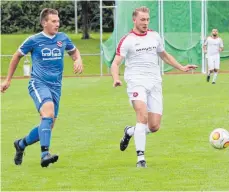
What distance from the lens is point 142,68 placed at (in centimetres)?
1124

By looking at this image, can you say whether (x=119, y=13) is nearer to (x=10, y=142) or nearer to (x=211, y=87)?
(x=211, y=87)

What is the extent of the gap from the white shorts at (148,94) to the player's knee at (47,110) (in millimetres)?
1100

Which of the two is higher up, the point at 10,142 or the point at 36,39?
the point at 36,39

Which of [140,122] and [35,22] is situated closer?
[140,122]

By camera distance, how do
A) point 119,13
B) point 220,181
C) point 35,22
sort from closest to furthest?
point 220,181 → point 119,13 → point 35,22

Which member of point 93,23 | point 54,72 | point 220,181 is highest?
point 54,72

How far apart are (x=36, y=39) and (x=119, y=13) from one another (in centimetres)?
2860

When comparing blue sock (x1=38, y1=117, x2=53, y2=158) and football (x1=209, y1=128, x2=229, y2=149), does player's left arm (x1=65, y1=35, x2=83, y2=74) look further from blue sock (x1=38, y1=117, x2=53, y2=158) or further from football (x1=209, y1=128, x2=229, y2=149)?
football (x1=209, y1=128, x2=229, y2=149)

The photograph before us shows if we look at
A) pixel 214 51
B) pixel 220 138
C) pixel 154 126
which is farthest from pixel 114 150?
pixel 214 51

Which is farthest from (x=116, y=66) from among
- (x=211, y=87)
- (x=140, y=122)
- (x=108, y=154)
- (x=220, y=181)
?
(x=211, y=87)

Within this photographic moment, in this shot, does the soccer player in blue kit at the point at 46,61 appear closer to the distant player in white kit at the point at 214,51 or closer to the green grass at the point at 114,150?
the green grass at the point at 114,150

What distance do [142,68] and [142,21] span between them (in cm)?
66

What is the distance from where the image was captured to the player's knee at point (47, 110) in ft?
35.6

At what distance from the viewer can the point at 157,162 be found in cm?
1120
